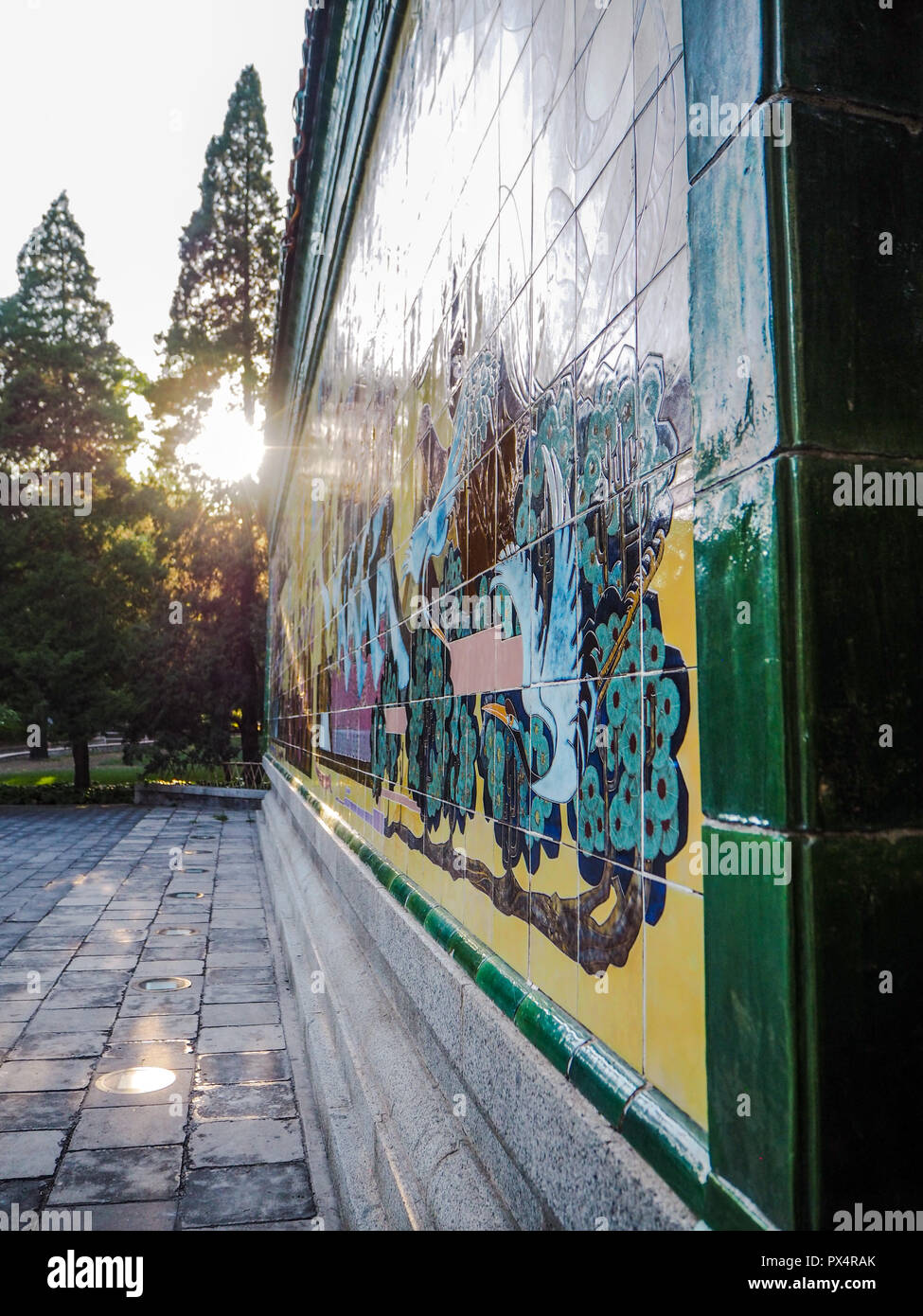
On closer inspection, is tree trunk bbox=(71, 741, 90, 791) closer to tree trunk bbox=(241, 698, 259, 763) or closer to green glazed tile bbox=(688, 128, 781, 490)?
tree trunk bbox=(241, 698, 259, 763)

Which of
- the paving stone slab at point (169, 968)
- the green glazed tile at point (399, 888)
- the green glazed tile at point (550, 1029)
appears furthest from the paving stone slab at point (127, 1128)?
the green glazed tile at point (550, 1029)

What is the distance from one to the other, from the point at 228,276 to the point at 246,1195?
2422cm

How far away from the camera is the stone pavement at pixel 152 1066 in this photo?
2924 mm

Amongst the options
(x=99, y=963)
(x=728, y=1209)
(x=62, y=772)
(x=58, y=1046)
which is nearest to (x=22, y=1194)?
(x=58, y=1046)

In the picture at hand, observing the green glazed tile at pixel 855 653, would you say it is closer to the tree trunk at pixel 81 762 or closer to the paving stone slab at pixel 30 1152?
the paving stone slab at pixel 30 1152

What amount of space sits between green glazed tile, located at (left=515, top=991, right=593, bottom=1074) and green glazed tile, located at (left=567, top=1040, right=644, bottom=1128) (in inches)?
1.2

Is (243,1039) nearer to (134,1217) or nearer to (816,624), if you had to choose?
(134,1217)

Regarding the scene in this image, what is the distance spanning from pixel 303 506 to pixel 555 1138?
29.7 ft

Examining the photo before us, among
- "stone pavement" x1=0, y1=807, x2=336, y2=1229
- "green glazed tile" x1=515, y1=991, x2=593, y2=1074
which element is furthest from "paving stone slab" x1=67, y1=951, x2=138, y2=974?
"green glazed tile" x1=515, y1=991, x2=593, y2=1074

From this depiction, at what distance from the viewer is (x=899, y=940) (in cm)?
102

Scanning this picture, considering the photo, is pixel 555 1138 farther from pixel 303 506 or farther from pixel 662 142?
pixel 303 506

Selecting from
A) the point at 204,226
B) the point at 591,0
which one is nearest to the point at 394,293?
the point at 591,0

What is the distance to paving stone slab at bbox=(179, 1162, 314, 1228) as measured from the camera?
9.15 feet

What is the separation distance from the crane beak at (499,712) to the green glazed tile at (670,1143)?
988 mm
